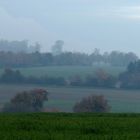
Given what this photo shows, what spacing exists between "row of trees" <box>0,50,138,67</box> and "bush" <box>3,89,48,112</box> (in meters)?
35.4

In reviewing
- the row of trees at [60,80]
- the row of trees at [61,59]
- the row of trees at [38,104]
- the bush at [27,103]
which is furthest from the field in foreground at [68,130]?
the row of trees at [61,59]

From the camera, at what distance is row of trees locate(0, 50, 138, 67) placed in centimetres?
8600

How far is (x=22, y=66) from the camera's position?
268ft

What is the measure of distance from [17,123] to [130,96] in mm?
41024

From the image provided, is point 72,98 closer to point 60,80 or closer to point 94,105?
point 94,105

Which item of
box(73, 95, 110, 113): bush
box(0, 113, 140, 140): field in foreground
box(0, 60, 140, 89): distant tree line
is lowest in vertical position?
box(73, 95, 110, 113): bush

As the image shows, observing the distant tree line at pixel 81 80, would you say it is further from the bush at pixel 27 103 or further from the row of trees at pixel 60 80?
the bush at pixel 27 103

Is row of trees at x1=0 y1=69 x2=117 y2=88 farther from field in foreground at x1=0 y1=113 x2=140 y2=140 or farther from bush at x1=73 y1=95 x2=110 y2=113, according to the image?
field in foreground at x1=0 y1=113 x2=140 y2=140

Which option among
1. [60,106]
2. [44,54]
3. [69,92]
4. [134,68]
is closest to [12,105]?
[60,106]

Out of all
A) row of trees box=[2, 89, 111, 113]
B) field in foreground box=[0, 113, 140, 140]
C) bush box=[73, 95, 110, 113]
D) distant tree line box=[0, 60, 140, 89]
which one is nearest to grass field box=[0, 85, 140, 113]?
row of trees box=[2, 89, 111, 113]

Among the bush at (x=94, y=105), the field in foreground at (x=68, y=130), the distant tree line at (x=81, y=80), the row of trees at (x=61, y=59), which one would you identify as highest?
the row of trees at (x=61, y=59)

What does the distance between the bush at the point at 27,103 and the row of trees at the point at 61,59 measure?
3540 cm

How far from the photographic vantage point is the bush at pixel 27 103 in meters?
42.9

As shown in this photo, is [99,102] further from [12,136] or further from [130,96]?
[12,136]
